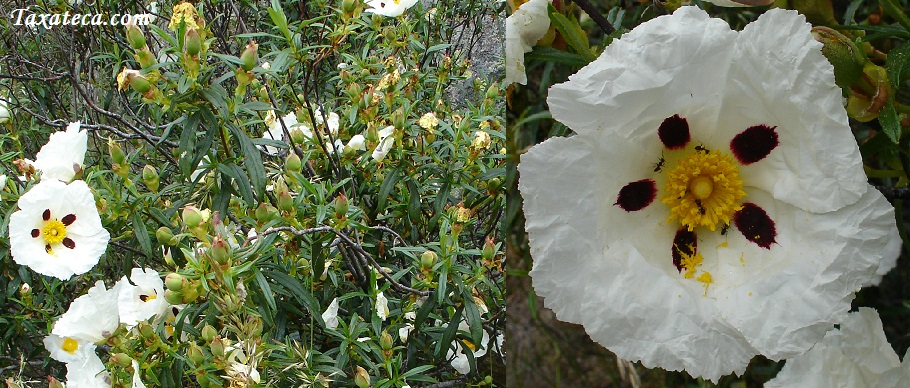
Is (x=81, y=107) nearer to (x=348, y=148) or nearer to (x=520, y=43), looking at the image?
(x=348, y=148)

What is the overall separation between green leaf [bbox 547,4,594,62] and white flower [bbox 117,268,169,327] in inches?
25.9

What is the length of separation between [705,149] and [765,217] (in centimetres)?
7

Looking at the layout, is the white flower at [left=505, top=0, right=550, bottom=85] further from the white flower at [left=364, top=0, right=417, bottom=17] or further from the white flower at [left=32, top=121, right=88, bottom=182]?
the white flower at [left=32, top=121, right=88, bottom=182]

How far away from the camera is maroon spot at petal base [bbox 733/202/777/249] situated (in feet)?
1.89

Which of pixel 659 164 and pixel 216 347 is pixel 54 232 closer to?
pixel 216 347

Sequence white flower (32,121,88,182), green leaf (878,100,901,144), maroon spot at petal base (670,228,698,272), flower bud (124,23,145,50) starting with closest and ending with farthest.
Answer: green leaf (878,100,901,144), maroon spot at petal base (670,228,698,272), flower bud (124,23,145,50), white flower (32,121,88,182)

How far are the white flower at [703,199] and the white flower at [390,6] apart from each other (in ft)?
2.35

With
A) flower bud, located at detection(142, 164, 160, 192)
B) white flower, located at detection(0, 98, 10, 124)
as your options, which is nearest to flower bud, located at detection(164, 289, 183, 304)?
flower bud, located at detection(142, 164, 160, 192)

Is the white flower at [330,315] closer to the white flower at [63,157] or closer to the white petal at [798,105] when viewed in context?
the white flower at [63,157]

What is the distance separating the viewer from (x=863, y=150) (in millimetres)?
585

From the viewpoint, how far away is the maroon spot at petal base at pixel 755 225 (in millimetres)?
575

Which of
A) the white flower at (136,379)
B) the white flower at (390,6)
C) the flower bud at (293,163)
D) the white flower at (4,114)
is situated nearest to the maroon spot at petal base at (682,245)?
the flower bud at (293,163)

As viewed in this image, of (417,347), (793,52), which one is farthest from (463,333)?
(793,52)

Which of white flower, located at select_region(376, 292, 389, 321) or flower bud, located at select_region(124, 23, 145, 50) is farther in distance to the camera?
white flower, located at select_region(376, 292, 389, 321)
